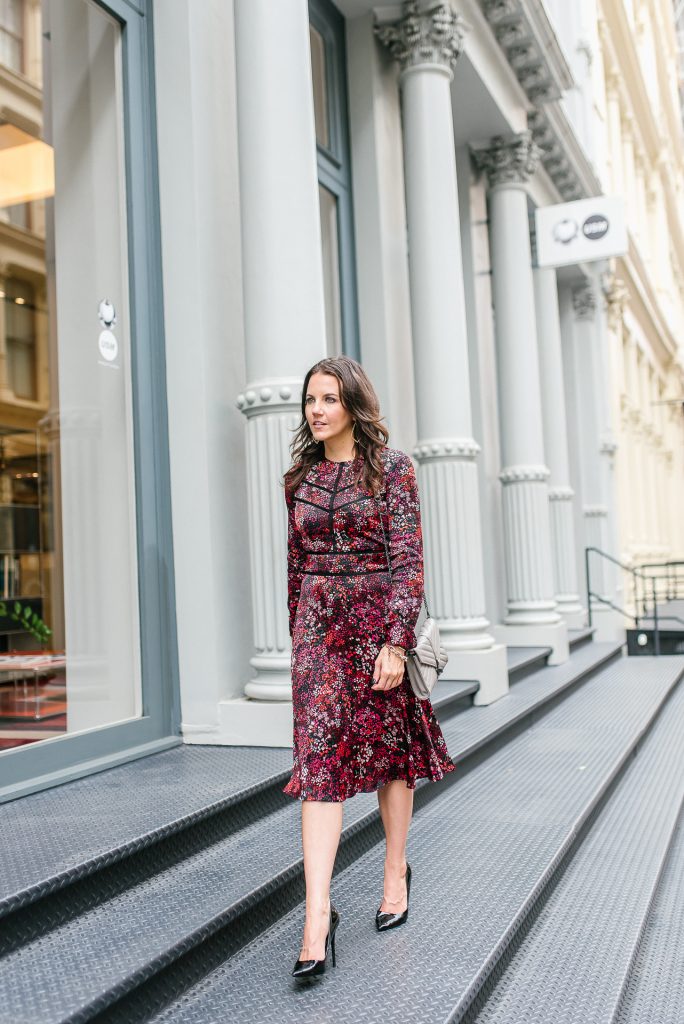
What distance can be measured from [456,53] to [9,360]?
4036 millimetres

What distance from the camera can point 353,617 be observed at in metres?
2.81

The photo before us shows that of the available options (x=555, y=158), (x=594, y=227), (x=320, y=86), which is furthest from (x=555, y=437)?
(x=320, y=86)

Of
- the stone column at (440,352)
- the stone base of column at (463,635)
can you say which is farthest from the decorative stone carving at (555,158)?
the stone base of column at (463,635)

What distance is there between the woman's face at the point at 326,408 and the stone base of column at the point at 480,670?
4.11 m

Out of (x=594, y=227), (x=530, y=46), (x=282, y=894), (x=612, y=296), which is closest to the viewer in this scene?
(x=282, y=894)

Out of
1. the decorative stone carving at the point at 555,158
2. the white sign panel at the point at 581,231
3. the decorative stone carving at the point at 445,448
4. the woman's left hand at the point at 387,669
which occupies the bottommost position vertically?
the woman's left hand at the point at 387,669

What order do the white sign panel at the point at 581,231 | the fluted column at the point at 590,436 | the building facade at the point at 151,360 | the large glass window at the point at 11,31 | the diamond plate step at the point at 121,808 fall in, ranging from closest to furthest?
1. the diamond plate step at the point at 121,808
2. the large glass window at the point at 11,31
3. the building facade at the point at 151,360
4. the white sign panel at the point at 581,231
5. the fluted column at the point at 590,436

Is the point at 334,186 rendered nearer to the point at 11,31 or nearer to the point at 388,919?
the point at 11,31

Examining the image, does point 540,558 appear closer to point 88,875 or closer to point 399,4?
point 399,4

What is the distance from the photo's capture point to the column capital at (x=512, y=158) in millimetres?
9438

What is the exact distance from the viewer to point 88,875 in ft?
9.23

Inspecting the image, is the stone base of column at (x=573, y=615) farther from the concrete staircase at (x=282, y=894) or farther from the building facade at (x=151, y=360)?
the concrete staircase at (x=282, y=894)

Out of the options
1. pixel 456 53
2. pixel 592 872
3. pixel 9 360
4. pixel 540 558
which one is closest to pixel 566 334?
pixel 540 558

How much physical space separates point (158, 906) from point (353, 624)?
101 cm
